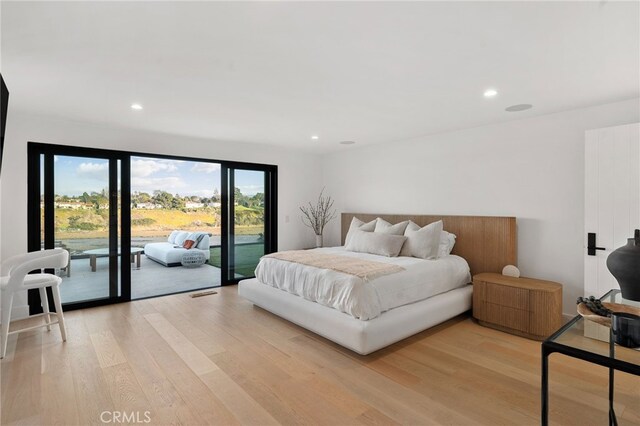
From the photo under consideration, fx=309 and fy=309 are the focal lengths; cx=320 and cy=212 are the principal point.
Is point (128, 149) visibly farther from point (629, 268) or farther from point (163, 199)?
point (629, 268)

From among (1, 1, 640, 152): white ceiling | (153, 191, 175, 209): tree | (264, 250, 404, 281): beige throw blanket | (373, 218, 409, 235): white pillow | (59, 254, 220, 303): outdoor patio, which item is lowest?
(59, 254, 220, 303): outdoor patio

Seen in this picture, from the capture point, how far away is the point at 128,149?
4.44m

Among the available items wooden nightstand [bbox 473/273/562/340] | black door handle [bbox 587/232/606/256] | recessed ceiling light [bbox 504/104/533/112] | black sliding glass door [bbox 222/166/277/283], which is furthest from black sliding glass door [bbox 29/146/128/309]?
black door handle [bbox 587/232/606/256]

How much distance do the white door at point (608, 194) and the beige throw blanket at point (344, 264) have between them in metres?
1.99

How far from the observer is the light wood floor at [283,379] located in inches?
79.7

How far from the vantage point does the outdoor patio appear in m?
4.15

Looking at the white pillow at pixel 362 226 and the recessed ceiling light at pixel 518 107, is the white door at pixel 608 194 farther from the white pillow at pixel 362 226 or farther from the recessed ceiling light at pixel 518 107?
the white pillow at pixel 362 226

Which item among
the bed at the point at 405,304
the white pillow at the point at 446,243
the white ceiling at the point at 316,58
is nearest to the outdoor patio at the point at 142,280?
the bed at the point at 405,304

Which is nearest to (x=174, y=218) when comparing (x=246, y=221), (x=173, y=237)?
(x=173, y=237)

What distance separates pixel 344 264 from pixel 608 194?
109 inches

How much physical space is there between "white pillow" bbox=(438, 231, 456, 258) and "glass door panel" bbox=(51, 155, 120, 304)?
452cm

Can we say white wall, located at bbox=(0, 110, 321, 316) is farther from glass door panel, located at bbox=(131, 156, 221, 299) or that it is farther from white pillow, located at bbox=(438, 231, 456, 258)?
white pillow, located at bbox=(438, 231, 456, 258)

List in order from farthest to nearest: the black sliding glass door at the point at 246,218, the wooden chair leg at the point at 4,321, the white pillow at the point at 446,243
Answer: the black sliding glass door at the point at 246,218
the white pillow at the point at 446,243
the wooden chair leg at the point at 4,321

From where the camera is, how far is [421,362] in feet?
8.89
